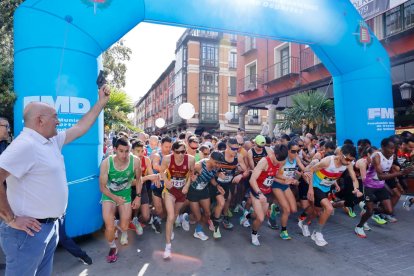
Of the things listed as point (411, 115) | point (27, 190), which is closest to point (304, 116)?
point (411, 115)

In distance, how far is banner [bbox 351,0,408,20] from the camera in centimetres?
943

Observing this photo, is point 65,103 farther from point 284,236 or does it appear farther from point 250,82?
point 250,82

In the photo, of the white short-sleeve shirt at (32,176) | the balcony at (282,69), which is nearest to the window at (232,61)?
the balcony at (282,69)

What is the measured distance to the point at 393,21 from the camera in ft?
38.6

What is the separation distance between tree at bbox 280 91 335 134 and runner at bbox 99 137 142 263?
9659mm

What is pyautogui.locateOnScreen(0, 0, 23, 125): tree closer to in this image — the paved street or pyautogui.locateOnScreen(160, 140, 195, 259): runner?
the paved street

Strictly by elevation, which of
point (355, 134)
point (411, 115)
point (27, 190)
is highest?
point (411, 115)

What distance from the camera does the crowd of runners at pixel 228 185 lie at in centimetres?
481

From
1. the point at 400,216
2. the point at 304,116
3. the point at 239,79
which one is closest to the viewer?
the point at 400,216

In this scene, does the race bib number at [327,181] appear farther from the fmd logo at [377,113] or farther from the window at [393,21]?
the window at [393,21]

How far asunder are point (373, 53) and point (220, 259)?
22.4ft

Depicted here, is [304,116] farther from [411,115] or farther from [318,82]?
[411,115]

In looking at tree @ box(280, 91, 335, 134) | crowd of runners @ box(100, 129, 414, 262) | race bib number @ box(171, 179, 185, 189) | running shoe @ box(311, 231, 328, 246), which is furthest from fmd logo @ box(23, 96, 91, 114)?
tree @ box(280, 91, 335, 134)

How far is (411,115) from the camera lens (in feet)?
38.1
